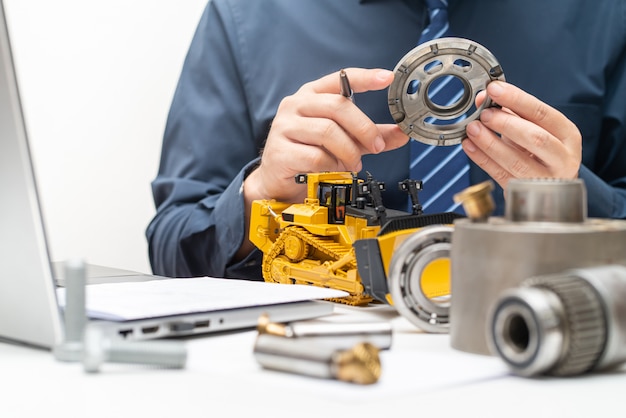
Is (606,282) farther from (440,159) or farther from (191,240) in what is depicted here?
(191,240)

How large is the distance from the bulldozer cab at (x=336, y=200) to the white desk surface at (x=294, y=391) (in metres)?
0.36

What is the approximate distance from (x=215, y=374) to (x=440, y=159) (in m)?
0.98

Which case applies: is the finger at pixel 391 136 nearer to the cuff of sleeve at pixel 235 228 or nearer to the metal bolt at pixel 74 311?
the cuff of sleeve at pixel 235 228

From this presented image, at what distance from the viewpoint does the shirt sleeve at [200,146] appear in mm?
1594

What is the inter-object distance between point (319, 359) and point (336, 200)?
1.50 feet

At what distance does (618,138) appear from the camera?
1.64 metres

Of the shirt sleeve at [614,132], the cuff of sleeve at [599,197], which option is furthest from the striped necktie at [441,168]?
the shirt sleeve at [614,132]

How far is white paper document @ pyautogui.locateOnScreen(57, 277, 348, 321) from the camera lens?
68 centimetres

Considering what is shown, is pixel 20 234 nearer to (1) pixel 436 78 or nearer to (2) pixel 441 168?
(1) pixel 436 78

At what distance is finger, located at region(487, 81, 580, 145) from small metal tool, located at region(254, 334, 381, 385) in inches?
22.6

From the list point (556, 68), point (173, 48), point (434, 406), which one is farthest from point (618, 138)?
point (434, 406)

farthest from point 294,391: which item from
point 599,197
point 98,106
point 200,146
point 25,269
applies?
point 98,106

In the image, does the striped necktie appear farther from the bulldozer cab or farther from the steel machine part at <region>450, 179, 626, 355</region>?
the steel machine part at <region>450, 179, 626, 355</region>

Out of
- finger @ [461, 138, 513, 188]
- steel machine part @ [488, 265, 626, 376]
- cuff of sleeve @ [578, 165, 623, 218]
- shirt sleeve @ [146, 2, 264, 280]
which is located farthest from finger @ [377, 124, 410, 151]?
steel machine part @ [488, 265, 626, 376]
